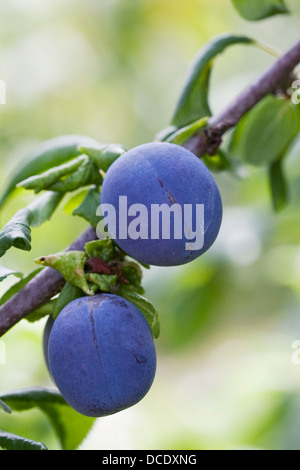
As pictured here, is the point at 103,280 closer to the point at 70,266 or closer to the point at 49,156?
the point at 70,266

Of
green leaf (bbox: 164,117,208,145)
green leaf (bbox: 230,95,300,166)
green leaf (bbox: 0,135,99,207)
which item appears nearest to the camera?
green leaf (bbox: 164,117,208,145)

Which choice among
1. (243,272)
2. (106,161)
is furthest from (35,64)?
(106,161)

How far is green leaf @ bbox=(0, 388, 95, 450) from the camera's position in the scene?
4.25 ft

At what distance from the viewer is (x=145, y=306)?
3.33 ft

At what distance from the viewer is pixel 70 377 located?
0.93 meters

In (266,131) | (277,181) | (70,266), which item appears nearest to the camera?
(70,266)

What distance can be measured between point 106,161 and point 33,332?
1.25 m

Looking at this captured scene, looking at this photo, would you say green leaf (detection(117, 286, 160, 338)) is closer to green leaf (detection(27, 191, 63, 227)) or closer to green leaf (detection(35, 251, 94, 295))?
green leaf (detection(35, 251, 94, 295))

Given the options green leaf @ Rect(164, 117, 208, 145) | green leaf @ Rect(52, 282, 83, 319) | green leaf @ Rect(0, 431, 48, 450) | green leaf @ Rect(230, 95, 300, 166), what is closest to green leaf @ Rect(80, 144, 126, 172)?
green leaf @ Rect(164, 117, 208, 145)

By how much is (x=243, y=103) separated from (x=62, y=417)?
0.82 metres

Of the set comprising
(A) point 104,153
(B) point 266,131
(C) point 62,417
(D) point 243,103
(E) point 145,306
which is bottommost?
(C) point 62,417

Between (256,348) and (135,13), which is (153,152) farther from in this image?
(135,13)

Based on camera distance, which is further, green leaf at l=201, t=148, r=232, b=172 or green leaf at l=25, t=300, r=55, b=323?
green leaf at l=201, t=148, r=232, b=172

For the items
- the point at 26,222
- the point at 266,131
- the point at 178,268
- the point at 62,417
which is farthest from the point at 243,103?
the point at 178,268
